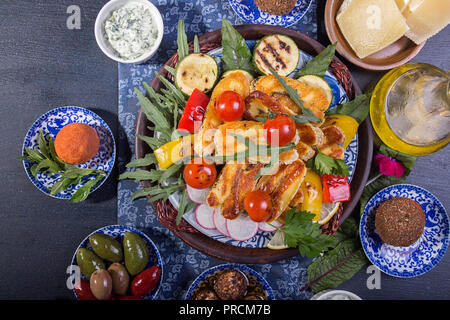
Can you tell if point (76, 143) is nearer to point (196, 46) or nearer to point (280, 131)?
point (196, 46)

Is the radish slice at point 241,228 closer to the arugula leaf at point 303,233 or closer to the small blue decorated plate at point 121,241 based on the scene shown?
the arugula leaf at point 303,233

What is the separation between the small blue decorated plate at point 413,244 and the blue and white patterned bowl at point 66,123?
1.64m

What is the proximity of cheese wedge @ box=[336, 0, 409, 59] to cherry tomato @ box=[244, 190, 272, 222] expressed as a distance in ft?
3.51

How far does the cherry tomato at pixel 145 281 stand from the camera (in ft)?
6.29

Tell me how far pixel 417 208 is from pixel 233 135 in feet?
4.24

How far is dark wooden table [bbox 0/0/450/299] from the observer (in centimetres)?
216

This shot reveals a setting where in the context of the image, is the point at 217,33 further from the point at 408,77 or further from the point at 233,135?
the point at 408,77

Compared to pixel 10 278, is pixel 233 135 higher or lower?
higher

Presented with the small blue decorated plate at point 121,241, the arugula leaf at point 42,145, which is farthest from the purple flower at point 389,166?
the arugula leaf at point 42,145

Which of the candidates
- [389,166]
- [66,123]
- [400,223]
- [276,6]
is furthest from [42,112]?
[400,223]

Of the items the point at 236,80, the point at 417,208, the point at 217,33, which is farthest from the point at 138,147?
the point at 417,208

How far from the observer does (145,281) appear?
1.92 meters
